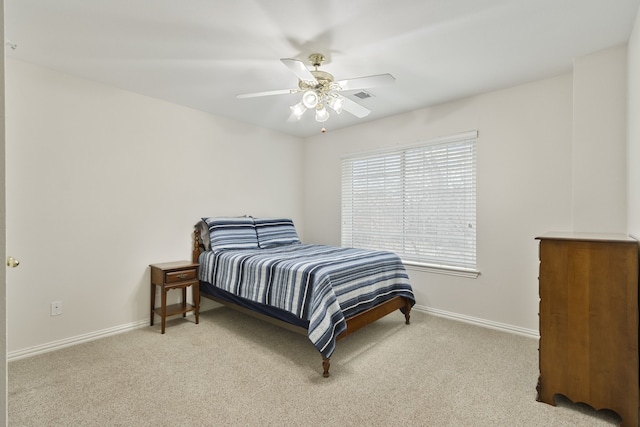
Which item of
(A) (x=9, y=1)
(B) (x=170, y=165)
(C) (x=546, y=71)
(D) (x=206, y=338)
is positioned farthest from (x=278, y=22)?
(D) (x=206, y=338)

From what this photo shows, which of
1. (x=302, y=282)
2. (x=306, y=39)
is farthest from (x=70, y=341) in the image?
(x=306, y=39)

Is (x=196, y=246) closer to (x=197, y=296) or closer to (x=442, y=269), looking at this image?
(x=197, y=296)

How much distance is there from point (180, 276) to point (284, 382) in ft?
5.49

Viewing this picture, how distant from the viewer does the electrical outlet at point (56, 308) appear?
8.93 ft

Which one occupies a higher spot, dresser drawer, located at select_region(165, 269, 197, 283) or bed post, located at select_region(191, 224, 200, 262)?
bed post, located at select_region(191, 224, 200, 262)

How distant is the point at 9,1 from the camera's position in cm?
184

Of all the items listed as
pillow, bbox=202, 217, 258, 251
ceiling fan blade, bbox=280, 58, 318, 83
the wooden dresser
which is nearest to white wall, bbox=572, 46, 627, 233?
the wooden dresser

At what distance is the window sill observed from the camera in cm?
336

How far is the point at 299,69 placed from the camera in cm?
214

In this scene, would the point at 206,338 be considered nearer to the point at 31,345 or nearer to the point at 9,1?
the point at 31,345

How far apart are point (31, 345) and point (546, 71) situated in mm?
5024

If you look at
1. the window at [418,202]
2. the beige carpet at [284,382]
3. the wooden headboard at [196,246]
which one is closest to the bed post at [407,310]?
the beige carpet at [284,382]

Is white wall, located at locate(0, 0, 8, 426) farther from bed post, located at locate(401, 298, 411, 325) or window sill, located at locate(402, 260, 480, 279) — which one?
window sill, located at locate(402, 260, 480, 279)

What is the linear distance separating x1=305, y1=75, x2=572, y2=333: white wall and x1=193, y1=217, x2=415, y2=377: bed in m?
0.72
